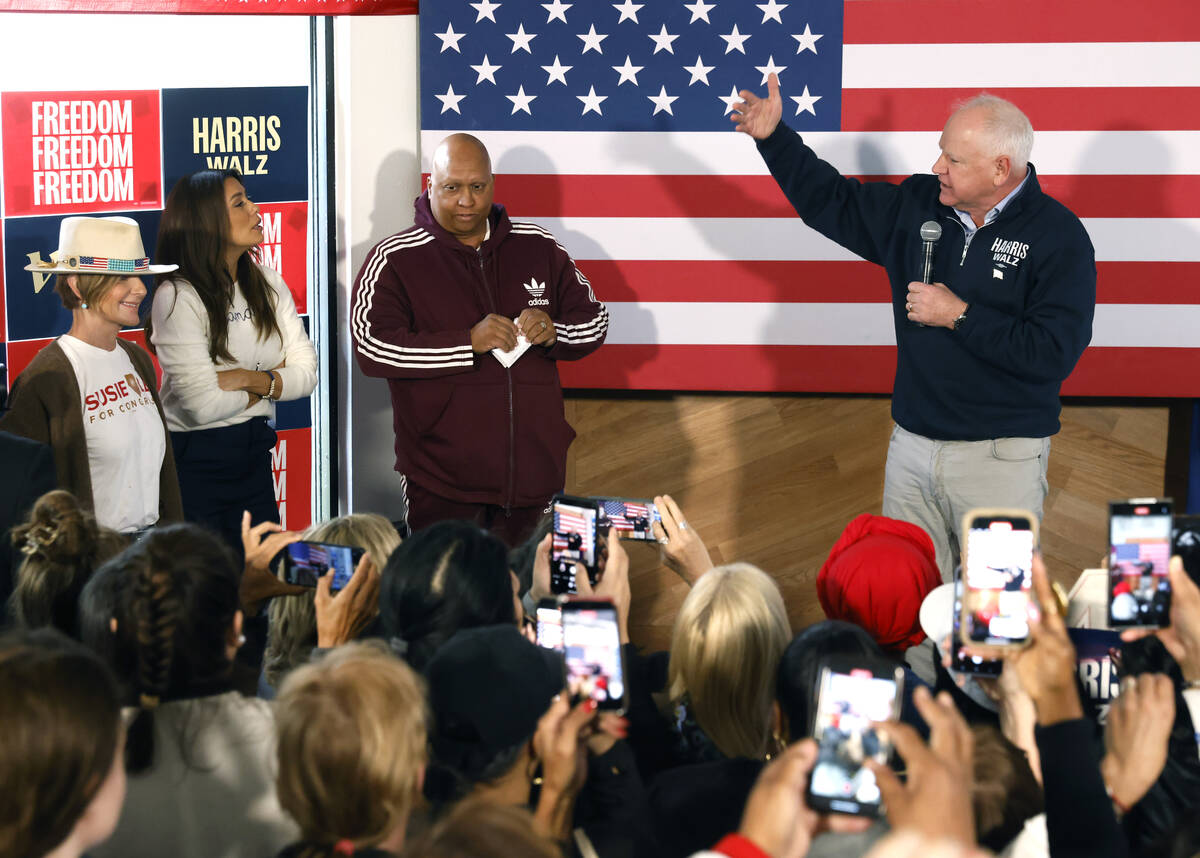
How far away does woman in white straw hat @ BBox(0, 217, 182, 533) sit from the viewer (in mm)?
2859

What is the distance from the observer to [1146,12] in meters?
3.85

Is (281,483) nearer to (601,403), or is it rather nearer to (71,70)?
(601,403)

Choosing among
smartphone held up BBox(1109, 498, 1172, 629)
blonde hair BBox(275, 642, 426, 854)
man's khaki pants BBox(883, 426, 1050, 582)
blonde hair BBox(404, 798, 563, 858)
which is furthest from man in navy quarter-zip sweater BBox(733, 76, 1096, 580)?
blonde hair BBox(404, 798, 563, 858)

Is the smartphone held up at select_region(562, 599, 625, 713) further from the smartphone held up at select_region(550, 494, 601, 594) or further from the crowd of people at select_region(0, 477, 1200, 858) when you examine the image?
the smartphone held up at select_region(550, 494, 601, 594)

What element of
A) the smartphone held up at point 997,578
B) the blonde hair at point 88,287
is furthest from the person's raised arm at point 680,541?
the blonde hair at point 88,287

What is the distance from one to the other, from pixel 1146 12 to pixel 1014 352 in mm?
1419

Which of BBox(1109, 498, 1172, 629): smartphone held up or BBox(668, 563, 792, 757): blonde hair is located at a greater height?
BBox(1109, 498, 1172, 629): smartphone held up

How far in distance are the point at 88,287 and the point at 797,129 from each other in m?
2.07

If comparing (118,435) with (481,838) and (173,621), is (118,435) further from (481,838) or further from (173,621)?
(481,838)

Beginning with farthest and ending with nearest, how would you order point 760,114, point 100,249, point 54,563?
point 760,114 < point 100,249 < point 54,563

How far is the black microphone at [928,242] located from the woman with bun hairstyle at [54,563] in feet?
6.53

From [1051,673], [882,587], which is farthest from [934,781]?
[882,587]

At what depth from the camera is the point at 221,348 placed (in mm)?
3262

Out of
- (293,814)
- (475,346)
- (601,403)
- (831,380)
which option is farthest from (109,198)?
(293,814)
